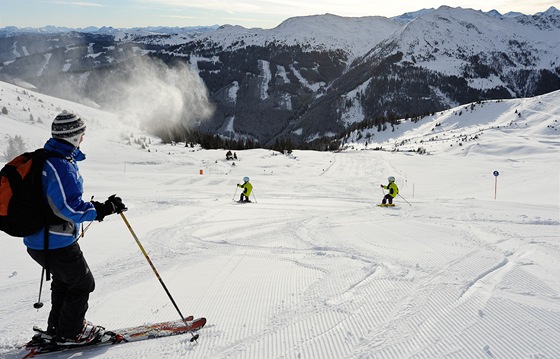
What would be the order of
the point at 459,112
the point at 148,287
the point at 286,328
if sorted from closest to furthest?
the point at 286,328 < the point at 148,287 < the point at 459,112

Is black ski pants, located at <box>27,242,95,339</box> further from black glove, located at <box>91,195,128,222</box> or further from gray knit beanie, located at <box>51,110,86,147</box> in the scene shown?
gray knit beanie, located at <box>51,110,86,147</box>

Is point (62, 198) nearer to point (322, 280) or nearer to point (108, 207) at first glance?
point (108, 207)

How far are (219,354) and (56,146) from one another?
2.47 m

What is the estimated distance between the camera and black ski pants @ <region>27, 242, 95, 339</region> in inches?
139

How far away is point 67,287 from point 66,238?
0.57m

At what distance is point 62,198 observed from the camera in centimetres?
332

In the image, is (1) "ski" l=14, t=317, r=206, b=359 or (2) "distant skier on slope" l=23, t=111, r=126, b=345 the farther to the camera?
(1) "ski" l=14, t=317, r=206, b=359

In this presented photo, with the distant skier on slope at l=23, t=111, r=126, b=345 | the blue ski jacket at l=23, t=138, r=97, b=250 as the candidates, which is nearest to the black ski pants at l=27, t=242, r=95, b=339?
the distant skier on slope at l=23, t=111, r=126, b=345

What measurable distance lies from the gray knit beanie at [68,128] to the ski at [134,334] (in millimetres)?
2013

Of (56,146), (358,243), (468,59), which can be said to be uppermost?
(468,59)

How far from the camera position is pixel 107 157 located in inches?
944

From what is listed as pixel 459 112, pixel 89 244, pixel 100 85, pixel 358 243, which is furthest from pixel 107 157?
pixel 100 85

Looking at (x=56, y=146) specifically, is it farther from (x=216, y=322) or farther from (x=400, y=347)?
(x=400, y=347)

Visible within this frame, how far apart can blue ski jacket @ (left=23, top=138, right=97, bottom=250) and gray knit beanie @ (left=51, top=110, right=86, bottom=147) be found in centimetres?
6
